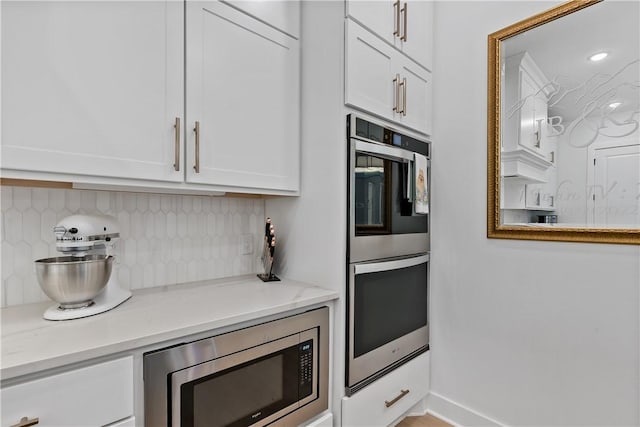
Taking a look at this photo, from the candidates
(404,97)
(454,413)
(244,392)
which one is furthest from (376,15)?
(454,413)

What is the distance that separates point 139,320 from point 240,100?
3.09ft

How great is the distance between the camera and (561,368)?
1.51 m

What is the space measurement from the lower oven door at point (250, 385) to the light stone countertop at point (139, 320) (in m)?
0.14

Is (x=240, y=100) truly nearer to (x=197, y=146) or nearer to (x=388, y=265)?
(x=197, y=146)

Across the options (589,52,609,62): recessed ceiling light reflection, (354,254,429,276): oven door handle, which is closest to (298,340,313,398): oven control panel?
(354,254,429,276): oven door handle

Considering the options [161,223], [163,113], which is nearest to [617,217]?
[163,113]

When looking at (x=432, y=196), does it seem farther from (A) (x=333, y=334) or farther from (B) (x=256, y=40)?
(B) (x=256, y=40)

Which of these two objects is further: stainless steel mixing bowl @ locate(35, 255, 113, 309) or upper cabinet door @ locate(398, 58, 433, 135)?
upper cabinet door @ locate(398, 58, 433, 135)

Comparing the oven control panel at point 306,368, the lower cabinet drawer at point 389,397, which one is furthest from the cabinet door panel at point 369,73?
the lower cabinet drawer at point 389,397

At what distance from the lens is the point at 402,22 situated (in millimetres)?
1718

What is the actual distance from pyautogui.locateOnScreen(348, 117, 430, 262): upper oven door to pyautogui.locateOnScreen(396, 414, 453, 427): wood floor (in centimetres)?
99

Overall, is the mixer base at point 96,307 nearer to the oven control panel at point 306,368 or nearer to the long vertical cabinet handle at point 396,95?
the oven control panel at point 306,368

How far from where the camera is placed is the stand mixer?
3.31ft

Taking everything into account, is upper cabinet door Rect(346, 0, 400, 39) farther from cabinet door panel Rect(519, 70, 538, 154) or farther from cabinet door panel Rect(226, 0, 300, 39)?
cabinet door panel Rect(519, 70, 538, 154)
